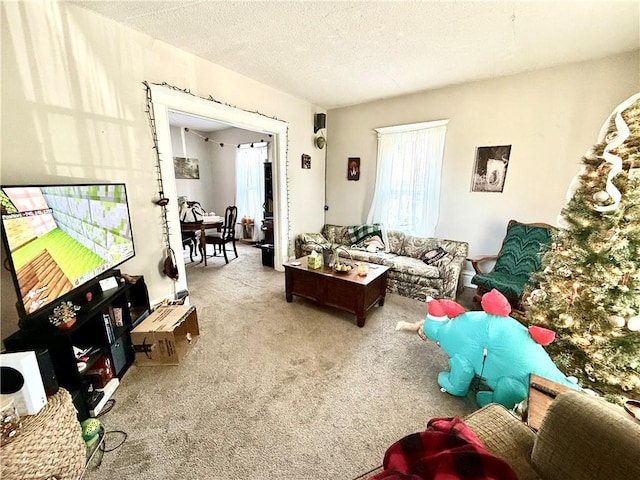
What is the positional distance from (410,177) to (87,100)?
364 centimetres

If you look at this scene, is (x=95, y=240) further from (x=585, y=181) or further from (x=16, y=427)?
(x=585, y=181)

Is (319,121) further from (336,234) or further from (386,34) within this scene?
(386,34)

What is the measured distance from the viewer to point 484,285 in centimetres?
272

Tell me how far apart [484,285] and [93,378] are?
3.37m

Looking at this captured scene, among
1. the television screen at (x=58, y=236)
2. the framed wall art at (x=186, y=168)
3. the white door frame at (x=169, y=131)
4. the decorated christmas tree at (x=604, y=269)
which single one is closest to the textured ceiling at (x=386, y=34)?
the white door frame at (x=169, y=131)

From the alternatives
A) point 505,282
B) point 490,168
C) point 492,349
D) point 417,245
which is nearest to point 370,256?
point 417,245

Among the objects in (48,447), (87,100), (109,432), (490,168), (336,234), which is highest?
(87,100)

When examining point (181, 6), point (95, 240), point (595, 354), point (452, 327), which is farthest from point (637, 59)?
point (95, 240)

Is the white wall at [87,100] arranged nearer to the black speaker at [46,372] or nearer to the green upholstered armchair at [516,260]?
the black speaker at [46,372]

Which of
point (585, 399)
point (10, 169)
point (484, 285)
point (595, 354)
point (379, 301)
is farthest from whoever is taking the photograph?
point (379, 301)

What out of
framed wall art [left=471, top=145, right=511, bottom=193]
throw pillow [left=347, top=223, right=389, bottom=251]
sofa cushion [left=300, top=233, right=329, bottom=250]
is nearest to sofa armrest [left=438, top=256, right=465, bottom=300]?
throw pillow [left=347, top=223, right=389, bottom=251]

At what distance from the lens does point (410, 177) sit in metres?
3.84

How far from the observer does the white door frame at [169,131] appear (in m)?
2.48

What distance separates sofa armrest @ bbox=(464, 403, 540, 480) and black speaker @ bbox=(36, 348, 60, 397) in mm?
1933
